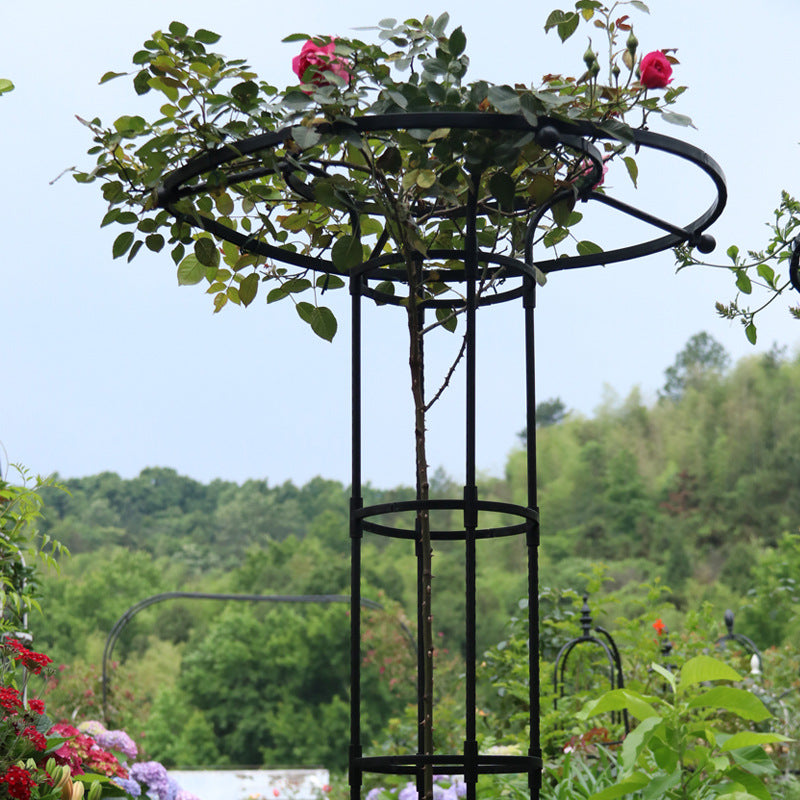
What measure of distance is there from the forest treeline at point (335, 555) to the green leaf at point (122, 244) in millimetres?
12524

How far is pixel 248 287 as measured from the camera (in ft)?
5.82

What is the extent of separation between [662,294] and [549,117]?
1712 cm

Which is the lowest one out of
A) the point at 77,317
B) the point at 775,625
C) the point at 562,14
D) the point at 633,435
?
the point at 775,625

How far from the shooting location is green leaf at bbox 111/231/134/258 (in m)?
1.68

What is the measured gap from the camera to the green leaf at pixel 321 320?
175 cm

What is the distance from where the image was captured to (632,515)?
17.0m

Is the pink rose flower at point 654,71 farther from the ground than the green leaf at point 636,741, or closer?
farther from the ground

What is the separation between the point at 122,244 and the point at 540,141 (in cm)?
78

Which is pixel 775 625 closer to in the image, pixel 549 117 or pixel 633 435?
pixel 633 435

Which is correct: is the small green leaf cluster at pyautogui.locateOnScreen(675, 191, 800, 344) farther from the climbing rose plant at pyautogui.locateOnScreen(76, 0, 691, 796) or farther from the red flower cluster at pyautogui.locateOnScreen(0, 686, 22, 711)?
the red flower cluster at pyautogui.locateOnScreen(0, 686, 22, 711)

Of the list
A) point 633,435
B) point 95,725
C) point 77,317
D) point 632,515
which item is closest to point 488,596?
point 632,515

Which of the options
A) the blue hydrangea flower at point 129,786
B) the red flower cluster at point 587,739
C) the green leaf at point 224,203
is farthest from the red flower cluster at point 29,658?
the red flower cluster at point 587,739

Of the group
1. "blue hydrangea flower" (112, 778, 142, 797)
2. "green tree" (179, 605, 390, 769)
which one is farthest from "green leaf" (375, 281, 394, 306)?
"green tree" (179, 605, 390, 769)

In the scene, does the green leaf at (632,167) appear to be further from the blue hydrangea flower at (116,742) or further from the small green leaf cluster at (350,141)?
the blue hydrangea flower at (116,742)
